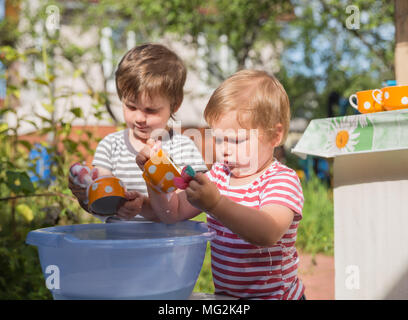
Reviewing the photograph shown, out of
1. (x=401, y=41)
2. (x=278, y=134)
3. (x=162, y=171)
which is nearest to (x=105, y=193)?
(x=162, y=171)

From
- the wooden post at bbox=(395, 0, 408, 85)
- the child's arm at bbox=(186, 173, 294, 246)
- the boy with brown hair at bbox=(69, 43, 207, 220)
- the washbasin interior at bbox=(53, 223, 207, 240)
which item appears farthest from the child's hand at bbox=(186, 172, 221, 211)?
the wooden post at bbox=(395, 0, 408, 85)

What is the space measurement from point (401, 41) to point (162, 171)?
147 centimetres

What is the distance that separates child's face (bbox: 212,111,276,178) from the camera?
1126 mm

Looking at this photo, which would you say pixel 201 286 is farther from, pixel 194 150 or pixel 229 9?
pixel 229 9

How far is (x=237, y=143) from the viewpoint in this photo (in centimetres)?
112

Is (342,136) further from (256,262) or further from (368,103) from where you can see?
(256,262)

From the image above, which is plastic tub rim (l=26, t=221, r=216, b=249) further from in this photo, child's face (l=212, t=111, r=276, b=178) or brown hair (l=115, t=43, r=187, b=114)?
brown hair (l=115, t=43, r=187, b=114)

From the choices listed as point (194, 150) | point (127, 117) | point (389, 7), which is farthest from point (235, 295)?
point (389, 7)

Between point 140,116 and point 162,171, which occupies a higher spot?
point 140,116

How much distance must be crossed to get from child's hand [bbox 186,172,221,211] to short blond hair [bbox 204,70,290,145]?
310 mm

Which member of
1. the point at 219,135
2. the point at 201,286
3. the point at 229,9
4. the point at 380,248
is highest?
the point at 229,9

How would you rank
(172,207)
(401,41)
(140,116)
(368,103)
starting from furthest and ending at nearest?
(401,41) < (368,103) < (140,116) < (172,207)

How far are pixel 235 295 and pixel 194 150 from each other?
2.00ft
